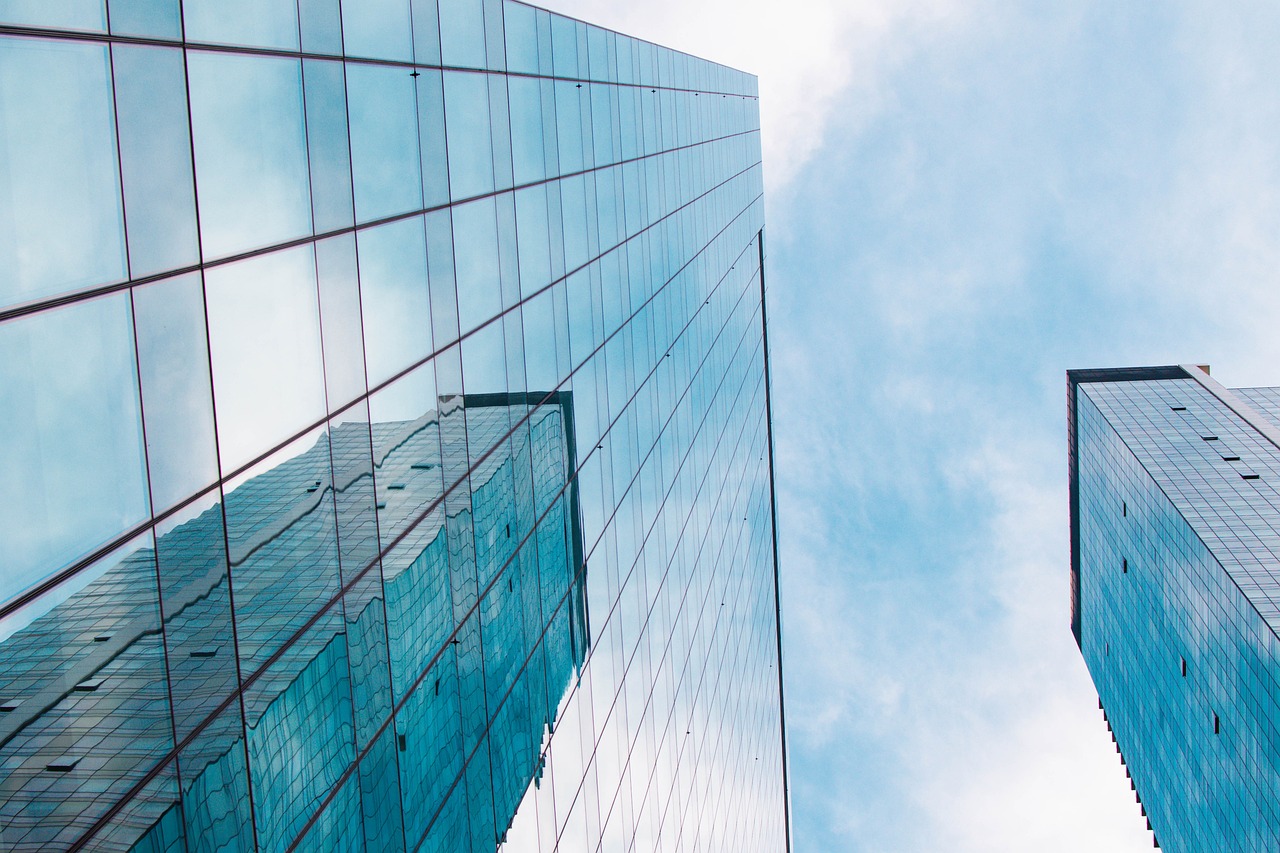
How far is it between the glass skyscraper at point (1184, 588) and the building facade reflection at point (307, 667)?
7274 centimetres

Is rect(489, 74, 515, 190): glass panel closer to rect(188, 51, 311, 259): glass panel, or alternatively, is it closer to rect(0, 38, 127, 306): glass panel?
rect(188, 51, 311, 259): glass panel

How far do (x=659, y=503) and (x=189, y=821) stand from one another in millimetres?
26063

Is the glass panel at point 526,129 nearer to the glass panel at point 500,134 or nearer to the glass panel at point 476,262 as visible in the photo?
the glass panel at point 500,134

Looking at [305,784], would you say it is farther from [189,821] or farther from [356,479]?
[356,479]

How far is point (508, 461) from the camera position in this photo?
19281mm

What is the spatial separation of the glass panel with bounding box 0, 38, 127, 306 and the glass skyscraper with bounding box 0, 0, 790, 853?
28 millimetres

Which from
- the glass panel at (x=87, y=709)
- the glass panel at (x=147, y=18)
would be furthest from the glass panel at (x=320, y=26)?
the glass panel at (x=87, y=709)

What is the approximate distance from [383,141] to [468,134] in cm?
420

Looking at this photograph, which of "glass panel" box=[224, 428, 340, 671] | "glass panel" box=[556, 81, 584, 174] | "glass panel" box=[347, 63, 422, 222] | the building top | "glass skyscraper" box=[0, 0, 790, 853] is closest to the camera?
"glass skyscraper" box=[0, 0, 790, 853]

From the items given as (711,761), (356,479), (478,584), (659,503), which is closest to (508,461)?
(478,584)

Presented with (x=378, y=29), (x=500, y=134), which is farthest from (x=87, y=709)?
(x=500, y=134)

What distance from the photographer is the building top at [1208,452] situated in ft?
255

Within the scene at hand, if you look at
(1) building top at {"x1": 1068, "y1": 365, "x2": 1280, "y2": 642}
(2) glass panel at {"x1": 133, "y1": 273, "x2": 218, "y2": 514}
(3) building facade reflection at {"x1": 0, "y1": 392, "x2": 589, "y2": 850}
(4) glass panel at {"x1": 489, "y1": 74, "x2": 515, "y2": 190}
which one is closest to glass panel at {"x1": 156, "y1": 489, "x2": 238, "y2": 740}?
(3) building facade reflection at {"x1": 0, "y1": 392, "x2": 589, "y2": 850}

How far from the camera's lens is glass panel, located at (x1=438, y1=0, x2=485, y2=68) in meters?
17.4
